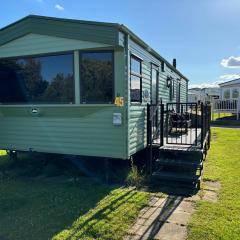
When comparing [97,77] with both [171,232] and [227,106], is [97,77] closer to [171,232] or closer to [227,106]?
[171,232]

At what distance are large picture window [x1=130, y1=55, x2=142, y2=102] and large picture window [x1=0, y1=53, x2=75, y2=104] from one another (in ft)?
4.10

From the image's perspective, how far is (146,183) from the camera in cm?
609

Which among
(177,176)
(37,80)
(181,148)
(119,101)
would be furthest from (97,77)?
(177,176)

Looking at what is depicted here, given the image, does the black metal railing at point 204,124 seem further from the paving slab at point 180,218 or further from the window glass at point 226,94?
the window glass at point 226,94

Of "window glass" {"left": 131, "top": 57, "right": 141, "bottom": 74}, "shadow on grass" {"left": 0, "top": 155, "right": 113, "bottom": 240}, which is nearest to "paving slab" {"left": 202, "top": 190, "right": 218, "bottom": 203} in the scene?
"shadow on grass" {"left": 0, "top": 155, "right": 113, "bottom": 240}

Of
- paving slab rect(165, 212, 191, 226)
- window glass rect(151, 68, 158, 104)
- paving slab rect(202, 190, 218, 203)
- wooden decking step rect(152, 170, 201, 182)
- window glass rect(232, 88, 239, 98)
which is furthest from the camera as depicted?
window glass rect(232, 88, 239, 98)

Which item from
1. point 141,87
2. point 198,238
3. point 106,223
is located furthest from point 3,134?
point 198,238

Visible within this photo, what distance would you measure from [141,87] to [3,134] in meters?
3.54

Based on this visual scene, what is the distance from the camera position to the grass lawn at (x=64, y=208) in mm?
3914

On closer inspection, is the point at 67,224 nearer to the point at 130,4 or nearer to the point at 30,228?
the point at 30,228

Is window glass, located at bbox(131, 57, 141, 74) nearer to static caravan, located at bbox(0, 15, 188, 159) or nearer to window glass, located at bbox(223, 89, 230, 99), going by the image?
static caravan, located at bbox(0, 15, 188, 159)

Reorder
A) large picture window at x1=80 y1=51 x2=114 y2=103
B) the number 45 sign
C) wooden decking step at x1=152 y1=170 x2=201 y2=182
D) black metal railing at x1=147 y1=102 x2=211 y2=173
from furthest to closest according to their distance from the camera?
black metal railing at x1=147 y1=102 x2=211 y2=173, large picture window at x1=80 y1=51 x2=114 y2=103, the number 45 sign, wooden decking step at x1=152 y1=170 x2=201 y2=182

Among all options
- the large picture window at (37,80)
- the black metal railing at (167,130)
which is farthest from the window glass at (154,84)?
the large picture window at (37,80)

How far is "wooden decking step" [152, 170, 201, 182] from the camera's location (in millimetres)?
5645
